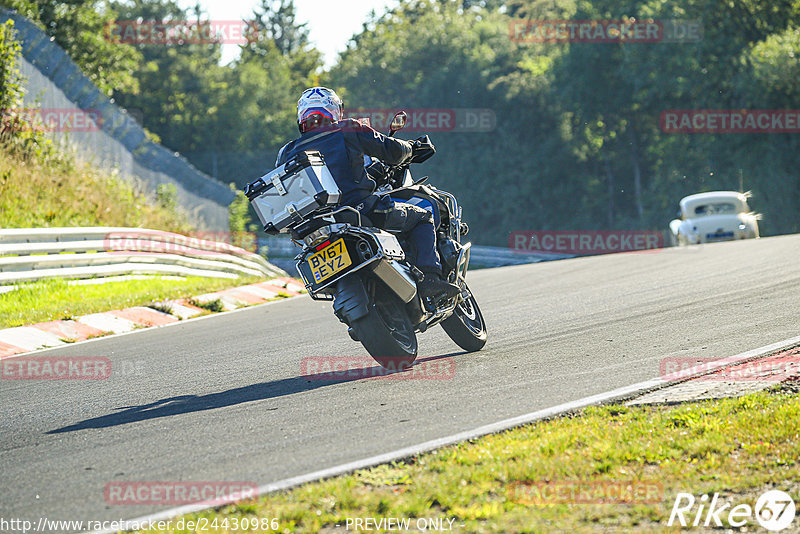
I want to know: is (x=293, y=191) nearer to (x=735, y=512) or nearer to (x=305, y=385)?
(x=305, y=385)

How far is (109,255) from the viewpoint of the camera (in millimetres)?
14477

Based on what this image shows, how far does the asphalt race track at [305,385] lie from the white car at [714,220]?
13123 mm

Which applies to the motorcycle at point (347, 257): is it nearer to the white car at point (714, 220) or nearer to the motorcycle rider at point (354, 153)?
the motorcycle rider at point (354, 153)

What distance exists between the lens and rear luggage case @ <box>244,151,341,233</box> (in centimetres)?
664

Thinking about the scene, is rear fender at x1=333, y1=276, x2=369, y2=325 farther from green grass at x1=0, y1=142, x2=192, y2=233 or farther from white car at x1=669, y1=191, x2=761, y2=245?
white car at x1=669, y1=191, x2=761, y2=245

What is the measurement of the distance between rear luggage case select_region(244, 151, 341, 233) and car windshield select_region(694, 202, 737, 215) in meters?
20.5

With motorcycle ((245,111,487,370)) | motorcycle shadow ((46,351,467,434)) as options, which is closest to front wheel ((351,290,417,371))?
motorcycle ((245,111,487,370))

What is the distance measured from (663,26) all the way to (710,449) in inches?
1722

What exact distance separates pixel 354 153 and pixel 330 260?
34.2 inches

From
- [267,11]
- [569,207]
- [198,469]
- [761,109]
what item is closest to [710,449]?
[198,469]

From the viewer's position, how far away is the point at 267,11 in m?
118

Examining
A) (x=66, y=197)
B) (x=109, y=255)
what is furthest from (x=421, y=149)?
(x=66, y=197)

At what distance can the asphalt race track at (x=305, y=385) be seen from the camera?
4941 mm

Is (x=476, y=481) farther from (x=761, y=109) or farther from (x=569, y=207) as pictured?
(x=569, y=207)
